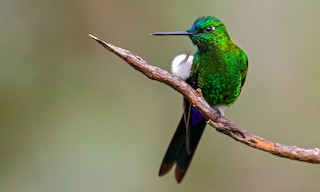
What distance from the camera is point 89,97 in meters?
4.95

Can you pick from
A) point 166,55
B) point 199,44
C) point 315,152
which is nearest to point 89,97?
point 166,55

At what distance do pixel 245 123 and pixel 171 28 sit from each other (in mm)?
1062

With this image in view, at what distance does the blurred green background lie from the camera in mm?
4734

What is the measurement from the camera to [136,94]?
16.9 ft

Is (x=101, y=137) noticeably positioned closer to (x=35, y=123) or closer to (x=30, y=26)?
(x=35, y=123)

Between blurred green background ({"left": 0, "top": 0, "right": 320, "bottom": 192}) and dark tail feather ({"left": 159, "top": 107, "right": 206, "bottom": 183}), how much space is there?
88 cm

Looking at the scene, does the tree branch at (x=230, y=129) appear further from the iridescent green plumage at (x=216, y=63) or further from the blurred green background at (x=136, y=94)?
the blurred green background at (x=136, y=94)

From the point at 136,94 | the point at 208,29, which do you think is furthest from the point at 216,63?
the point at 136,94

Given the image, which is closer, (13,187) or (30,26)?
(13,187)

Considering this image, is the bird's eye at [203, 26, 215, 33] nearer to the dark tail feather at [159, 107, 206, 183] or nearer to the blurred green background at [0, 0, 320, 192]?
the dark tail feather at [159, 107, 206, 183]

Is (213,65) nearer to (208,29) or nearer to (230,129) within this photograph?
(208,29)

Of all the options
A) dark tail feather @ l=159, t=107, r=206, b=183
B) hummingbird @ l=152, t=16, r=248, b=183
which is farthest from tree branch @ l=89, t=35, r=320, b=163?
dark tail feather @ l=159, t=107, r=206, b=183

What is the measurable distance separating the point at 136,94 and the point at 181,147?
1.31m

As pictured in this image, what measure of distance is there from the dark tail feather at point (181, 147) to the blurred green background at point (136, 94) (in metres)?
0.88
